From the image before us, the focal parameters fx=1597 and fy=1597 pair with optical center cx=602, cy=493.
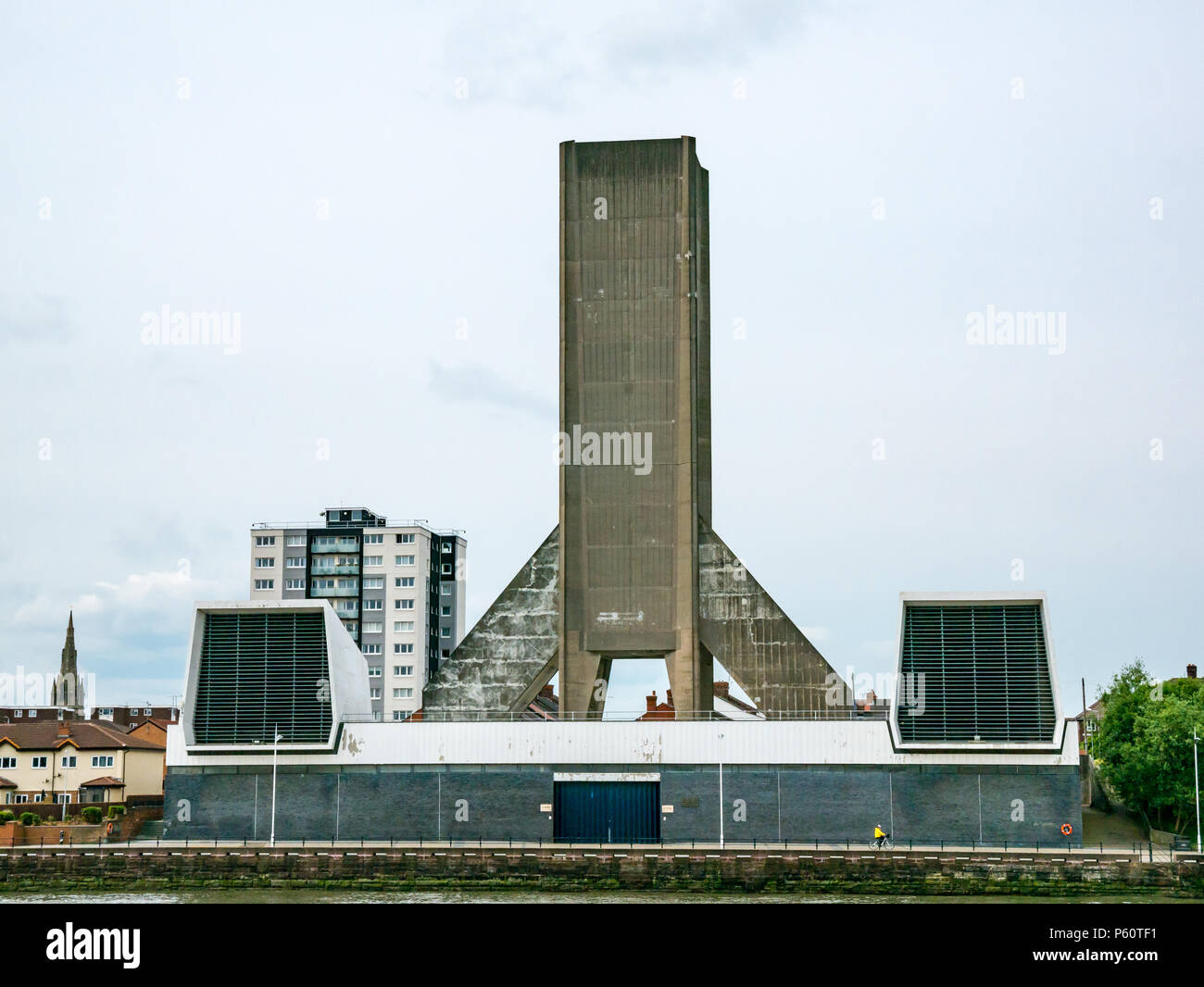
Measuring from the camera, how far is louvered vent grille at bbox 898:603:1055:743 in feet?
230

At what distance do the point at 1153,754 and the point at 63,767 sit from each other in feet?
193

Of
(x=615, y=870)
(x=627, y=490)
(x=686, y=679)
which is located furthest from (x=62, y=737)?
(x=615, y=870)

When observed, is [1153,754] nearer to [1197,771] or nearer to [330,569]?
[1197,771]

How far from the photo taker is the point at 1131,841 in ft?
238

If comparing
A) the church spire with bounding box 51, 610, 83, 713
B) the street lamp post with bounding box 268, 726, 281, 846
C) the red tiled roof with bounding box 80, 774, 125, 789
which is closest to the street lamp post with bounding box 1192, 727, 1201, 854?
the street lamp post with bounding box 268, 726, 281, 846

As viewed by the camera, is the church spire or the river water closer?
the river water

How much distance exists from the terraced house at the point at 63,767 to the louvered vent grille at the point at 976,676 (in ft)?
151

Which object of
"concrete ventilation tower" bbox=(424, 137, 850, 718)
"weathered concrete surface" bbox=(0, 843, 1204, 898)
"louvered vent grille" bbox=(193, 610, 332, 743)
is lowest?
"weathered concrete surface" bbox=(0, 843, 1204, 898)

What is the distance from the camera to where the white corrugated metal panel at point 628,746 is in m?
70.9

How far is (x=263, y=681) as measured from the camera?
246ft

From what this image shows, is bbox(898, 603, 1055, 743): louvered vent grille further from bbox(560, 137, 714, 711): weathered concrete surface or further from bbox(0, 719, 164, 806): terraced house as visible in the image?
bbox(0, 719, 164, 806): terraced house

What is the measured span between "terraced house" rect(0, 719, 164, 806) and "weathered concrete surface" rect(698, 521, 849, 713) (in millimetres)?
35160
